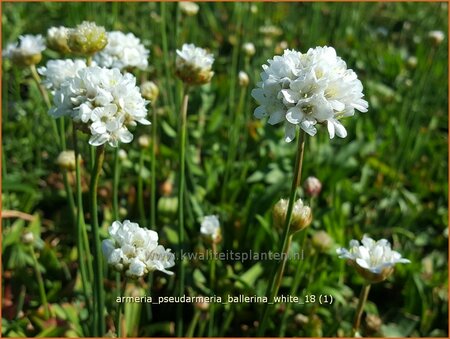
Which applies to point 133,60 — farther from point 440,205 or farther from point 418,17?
point 418,17

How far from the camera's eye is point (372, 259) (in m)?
1.31

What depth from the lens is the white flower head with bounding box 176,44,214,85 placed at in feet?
4.80

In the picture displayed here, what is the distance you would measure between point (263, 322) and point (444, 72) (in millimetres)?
2344

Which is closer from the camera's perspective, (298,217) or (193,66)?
(298,217)

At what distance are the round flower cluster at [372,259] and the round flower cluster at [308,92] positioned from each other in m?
0.33

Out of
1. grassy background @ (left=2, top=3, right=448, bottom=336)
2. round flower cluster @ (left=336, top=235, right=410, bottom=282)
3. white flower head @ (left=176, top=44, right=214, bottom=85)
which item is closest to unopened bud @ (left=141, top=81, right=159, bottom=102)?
white flower head @ (left=176, top=44, right=214, bottom=85)

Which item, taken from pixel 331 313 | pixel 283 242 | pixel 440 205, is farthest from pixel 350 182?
pixel 283 242

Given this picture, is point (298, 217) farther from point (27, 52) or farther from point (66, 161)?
point (27, 52)

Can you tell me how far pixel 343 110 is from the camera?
1096 mm

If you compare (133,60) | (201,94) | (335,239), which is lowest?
(335,239)

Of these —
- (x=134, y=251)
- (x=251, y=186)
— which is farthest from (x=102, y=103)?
(x=251, y=186)

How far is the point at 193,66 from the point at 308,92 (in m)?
0.47

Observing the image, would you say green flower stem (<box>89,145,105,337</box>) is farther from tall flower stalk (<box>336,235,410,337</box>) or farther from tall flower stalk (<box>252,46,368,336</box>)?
tall flower stalk (<box>336,235,410,337</box>)

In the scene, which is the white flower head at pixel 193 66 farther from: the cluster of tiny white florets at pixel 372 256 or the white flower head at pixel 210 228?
the cluster of tiny white florets at pixel 372 256
